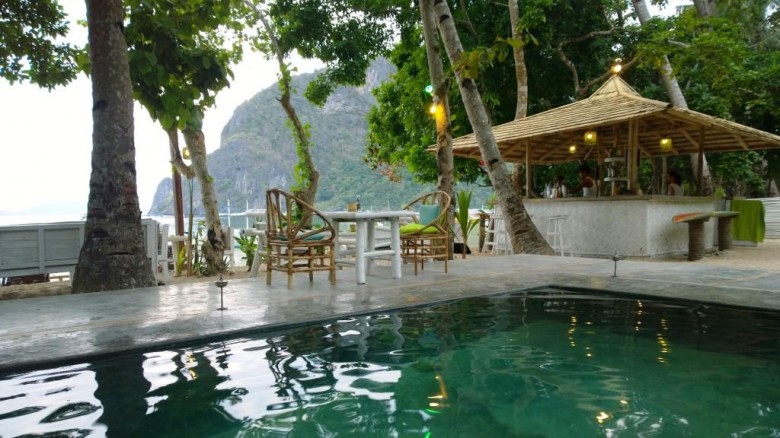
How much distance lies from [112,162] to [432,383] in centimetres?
420

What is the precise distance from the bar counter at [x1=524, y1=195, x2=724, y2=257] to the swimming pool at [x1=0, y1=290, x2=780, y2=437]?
19.2 ft

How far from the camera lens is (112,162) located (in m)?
5.22

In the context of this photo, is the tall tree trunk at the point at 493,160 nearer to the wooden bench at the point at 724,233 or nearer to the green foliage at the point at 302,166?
the wooden bench at the point at 724,233

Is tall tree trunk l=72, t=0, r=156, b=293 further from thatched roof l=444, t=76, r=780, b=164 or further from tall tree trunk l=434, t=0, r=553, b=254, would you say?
thatched roof l=444, t=76, r=780, b=164

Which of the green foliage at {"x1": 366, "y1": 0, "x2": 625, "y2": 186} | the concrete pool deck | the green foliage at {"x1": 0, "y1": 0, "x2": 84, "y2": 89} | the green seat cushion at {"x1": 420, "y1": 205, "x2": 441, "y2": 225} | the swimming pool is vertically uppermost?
the green foliage at {"x1": 366, "y1": 0, "x2": 625, "y2": 186}

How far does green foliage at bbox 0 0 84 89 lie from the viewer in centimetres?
706

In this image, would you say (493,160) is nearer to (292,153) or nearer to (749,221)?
(749,221)

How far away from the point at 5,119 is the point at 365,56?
33.0 ft

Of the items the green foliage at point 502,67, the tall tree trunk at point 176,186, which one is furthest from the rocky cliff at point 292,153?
the tall tree trunk at point 176,186

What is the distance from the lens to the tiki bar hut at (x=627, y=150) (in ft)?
30.2

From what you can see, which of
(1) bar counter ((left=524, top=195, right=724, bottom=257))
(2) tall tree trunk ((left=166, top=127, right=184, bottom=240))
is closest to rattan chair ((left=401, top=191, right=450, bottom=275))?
(1) bar counter ((left=524, top=195, right=724, bottom=257))

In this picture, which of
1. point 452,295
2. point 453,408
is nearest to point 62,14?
point 452,295

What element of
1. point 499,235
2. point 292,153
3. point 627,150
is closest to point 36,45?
point 499,235

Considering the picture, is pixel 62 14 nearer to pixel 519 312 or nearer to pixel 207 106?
pixel 207 106
